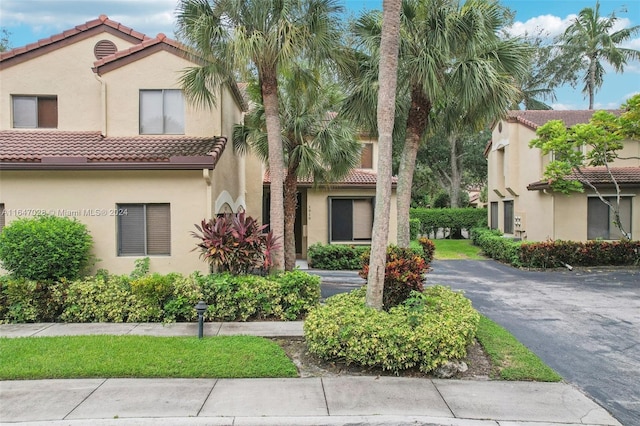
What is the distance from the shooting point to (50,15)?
12.4 metres

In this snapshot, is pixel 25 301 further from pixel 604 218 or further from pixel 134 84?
pixel 604 218

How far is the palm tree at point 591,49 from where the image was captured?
3238 cm

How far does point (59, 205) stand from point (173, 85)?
13.4 ft

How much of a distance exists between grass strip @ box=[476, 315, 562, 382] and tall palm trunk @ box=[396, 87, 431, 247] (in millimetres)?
2998

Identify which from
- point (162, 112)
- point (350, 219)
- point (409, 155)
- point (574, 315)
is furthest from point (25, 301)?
point (350, 219)

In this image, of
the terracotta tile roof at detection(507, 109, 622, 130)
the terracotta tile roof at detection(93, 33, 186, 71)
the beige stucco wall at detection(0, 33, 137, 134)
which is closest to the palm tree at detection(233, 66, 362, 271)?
the terracotta tile roof at detection(93, 33, 186, 71)

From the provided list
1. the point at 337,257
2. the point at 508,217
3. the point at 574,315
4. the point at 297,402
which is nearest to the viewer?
the point at 297,402

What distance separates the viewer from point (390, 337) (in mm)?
6039

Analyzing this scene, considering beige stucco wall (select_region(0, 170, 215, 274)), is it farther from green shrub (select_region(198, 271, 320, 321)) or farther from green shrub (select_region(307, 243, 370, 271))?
green shrub (select_region(307, 243, 370, 271))

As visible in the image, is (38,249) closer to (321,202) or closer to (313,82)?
(313,82)

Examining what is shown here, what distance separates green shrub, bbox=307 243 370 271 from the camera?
16.8 meters

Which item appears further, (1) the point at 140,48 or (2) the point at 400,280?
(1) the point at 140,48

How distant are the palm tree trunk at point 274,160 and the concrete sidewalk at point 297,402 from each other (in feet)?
14.0

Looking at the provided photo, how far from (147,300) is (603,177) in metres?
19.3
